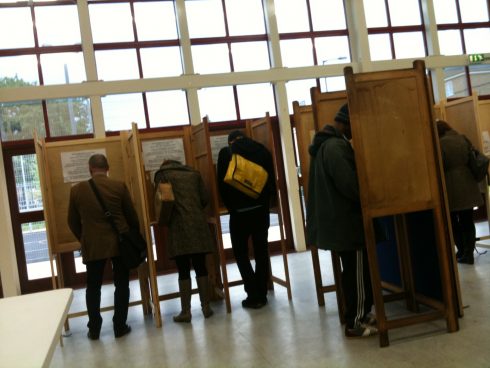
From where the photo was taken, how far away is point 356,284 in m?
3.16

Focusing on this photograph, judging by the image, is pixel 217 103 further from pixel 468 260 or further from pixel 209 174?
pixel 468 260

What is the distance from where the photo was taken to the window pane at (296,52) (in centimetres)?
743

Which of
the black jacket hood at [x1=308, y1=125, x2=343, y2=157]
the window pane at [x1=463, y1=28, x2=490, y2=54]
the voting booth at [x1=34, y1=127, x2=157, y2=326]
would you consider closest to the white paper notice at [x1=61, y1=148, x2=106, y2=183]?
the voting booth at [x1=34, y1=127, x2=157, y2=326]

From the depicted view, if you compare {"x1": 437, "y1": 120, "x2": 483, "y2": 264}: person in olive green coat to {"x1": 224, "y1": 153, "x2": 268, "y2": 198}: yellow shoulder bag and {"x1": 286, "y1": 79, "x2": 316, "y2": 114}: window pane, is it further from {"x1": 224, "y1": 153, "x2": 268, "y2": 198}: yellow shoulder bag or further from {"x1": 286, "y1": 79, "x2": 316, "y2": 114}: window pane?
{"x1": 286, "y1": 79, "x2": 316, "y2": 114}: window pane

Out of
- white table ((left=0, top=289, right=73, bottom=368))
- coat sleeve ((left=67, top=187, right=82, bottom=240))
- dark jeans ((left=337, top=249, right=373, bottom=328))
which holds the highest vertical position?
coat sleeve ((left=67, top=187, right=82, bottom=240))

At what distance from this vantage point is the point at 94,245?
3.86 meters

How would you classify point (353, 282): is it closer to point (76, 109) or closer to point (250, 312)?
point (250, 312)

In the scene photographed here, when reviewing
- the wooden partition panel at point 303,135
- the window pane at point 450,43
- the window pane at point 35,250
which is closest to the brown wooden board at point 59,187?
the wooden partition panel at point 303,135

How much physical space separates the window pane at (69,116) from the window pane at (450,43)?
17.9 ft

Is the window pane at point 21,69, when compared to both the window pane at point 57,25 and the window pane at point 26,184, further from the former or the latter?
the window pane at point 26,184

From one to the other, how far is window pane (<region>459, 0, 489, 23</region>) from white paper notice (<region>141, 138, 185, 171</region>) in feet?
19.2

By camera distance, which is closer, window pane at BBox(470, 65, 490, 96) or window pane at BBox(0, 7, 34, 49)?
window pane at BBox(0, 7, 34, 49)

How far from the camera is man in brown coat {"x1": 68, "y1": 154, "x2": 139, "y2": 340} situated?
3.88 meters

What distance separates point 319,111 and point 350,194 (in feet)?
3.54
